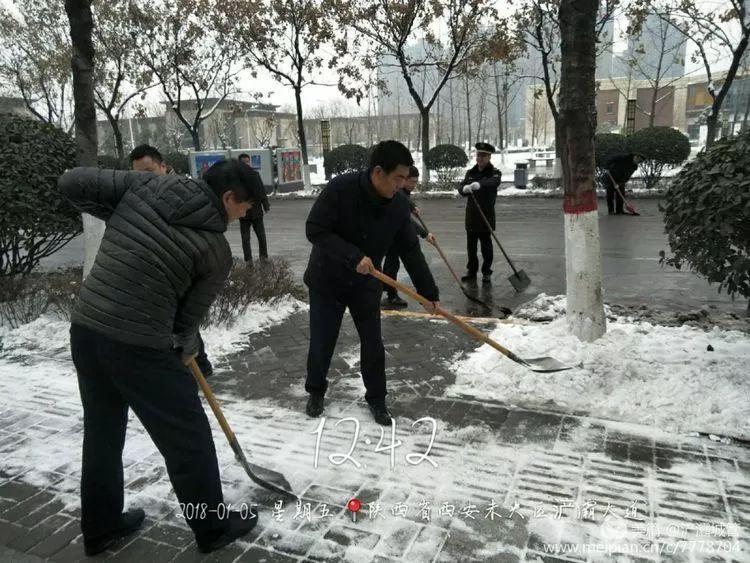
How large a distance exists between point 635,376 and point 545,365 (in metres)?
0.58

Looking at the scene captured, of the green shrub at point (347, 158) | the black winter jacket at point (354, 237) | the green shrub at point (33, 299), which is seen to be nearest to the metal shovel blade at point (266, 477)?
the black winter jacket at point (354, 237)

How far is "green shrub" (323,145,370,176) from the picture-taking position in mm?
22859

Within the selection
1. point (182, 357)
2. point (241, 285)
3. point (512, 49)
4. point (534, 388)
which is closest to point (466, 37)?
point (512, 49)

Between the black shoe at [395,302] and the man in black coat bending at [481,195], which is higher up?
the man in black coat bending at [481,195]

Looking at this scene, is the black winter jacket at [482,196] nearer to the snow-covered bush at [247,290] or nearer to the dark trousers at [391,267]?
the dark trousers at [391,267]

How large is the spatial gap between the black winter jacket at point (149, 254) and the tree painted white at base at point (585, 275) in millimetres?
2942

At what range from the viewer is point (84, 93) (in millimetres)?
5695

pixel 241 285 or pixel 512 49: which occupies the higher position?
pixel 512 49

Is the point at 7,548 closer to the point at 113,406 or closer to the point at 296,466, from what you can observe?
the point at 113,406

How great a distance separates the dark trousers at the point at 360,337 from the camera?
11.8 feet

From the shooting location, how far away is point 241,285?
570 cm

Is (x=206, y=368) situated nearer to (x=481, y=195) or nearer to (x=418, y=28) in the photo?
(x=481, y=195)

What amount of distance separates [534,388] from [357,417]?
1184 millimetres

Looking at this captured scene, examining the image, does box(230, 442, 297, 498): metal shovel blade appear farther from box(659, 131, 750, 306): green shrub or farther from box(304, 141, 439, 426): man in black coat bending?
box(659, 131, 750, 306): green shrub
